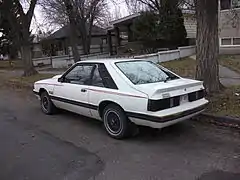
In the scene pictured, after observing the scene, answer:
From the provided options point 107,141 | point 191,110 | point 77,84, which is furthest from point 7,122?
point 191,110

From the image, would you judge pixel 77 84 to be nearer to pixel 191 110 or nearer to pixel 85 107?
pixel 85 107

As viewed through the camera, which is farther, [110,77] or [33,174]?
[110,77]

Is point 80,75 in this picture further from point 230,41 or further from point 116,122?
point 230,41

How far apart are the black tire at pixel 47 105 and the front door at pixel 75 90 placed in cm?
36

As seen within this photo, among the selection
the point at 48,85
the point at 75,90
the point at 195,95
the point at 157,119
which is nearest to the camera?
the point at 157,119

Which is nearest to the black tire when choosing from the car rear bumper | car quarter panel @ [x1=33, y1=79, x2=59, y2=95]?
car quarter panel @ [x1=33, y1=79, x2=59, y2=95]

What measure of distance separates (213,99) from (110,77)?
313cm

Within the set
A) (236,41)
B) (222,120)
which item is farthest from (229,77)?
(236,41)

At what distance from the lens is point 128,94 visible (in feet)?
Result: 18.2

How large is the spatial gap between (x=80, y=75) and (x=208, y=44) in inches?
137

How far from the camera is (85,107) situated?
6.51 m

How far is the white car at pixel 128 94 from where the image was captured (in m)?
5.34

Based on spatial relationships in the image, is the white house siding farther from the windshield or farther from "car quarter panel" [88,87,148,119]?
"car quarter panel" [88,87,148,119]

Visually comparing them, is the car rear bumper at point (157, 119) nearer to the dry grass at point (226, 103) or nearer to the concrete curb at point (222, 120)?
the concrete curb at point (222, 120)
